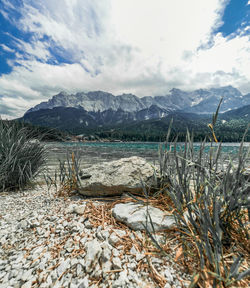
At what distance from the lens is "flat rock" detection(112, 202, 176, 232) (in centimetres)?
155

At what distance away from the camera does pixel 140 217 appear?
65.5 inches

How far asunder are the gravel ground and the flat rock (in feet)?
0.32

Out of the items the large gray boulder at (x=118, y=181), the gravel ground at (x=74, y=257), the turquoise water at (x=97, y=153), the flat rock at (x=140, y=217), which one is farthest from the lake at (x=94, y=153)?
→ the gravel ground at (x=74, y=257)

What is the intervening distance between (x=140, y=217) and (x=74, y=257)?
2.45ft

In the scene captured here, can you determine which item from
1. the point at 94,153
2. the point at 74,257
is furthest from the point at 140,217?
the point at 94,153

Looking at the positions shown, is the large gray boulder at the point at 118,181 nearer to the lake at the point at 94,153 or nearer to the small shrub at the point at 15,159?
the lake at the point at 94,153

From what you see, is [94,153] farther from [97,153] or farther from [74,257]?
[74,257]

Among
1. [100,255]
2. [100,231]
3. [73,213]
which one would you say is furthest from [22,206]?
[100,255]

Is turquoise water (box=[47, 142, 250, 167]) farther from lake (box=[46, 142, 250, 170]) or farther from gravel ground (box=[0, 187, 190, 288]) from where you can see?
gravel ground (box=[0, 187, 190, 288])

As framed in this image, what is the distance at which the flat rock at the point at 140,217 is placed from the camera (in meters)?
1.55

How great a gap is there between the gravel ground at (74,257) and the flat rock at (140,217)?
3.8 inches

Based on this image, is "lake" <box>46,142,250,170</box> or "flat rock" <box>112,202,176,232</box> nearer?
"flat rock" <box>112,202,176,232</box>

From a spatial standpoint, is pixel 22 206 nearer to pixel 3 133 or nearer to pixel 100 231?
pixel 100 231

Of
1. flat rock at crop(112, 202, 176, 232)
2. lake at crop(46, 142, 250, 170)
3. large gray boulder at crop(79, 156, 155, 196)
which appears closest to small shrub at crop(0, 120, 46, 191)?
lake at crop(46, 142, 250, 170)
